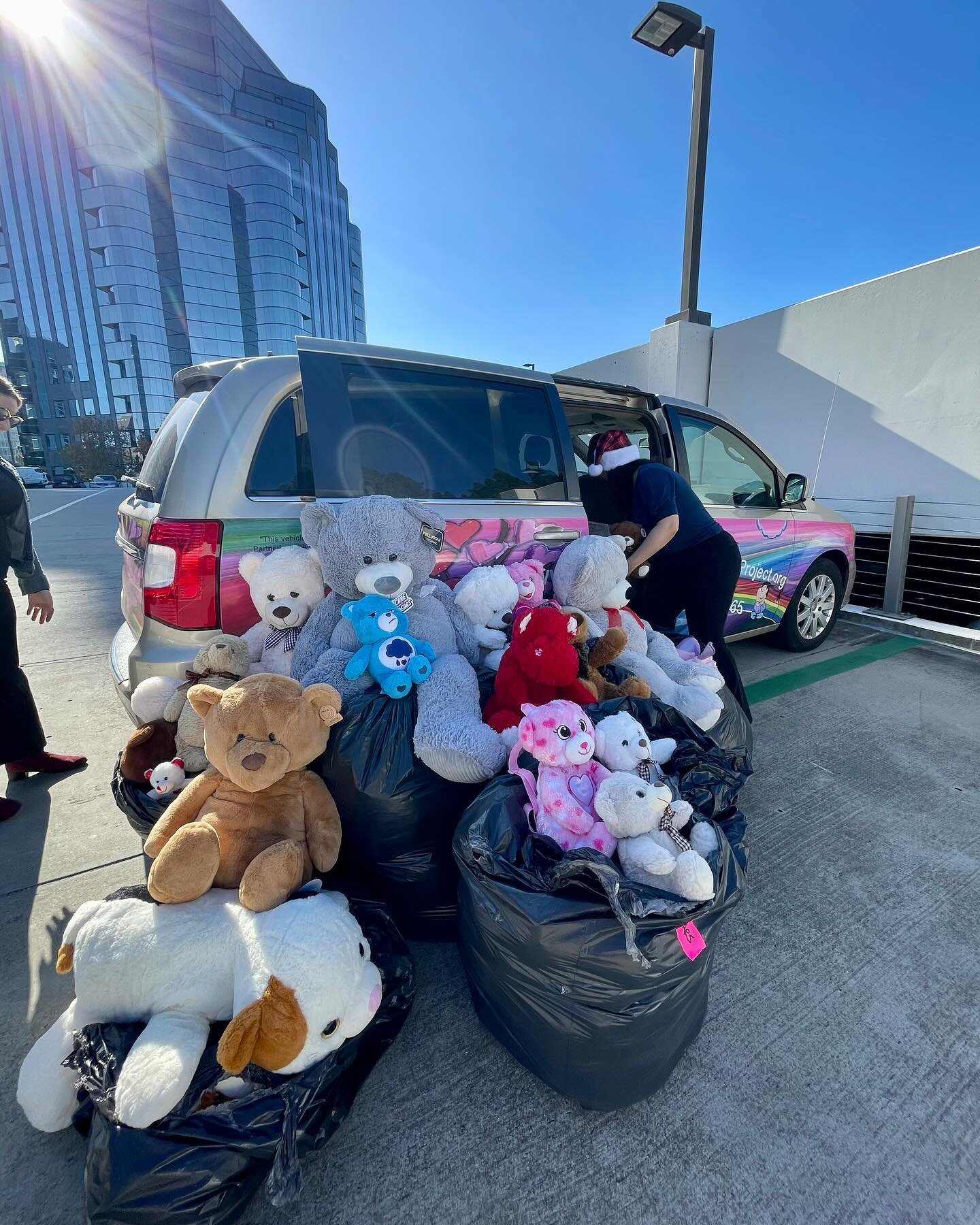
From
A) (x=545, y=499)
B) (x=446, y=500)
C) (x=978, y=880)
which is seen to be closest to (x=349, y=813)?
(x=446, y=500)

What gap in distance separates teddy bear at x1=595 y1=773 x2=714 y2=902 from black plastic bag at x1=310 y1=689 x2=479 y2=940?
1.85ft

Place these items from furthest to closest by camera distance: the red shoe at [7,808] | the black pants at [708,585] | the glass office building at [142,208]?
the glass office building at [142,208]
the black pants at [708,585]
the red shoe at [7,808]

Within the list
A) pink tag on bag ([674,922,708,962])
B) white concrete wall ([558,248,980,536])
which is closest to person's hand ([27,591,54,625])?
pink tag on bag ([674,922,708,962])

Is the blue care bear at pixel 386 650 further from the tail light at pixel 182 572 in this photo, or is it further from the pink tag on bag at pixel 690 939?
the pink tag on bag at pixel 690 939

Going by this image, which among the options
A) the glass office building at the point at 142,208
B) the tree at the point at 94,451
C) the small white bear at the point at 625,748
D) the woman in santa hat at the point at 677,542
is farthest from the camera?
the tree at the point at 94,451

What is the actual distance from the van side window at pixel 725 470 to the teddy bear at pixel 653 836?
3.24m

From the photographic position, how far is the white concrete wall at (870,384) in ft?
20.6

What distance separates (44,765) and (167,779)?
5.85 ft

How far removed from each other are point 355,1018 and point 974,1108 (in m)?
1.63

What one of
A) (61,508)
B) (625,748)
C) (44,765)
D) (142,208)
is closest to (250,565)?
(625,748)

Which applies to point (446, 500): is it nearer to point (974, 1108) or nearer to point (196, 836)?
point (196, 836)

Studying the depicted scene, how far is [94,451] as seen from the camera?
51219mm

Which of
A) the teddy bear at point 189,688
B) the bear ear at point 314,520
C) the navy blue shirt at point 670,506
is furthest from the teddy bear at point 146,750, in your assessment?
the navy blue shirt at point 670,506

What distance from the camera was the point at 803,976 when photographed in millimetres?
1933
